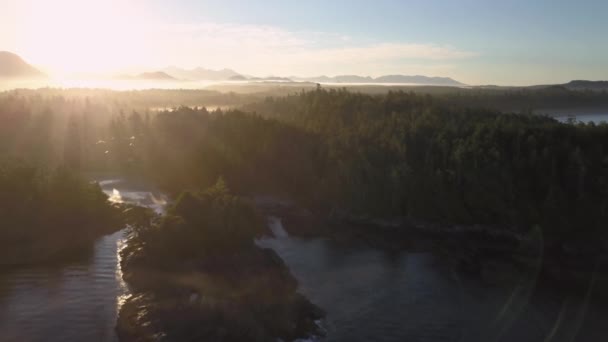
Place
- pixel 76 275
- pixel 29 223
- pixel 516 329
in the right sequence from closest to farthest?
1. pixel 516 329
2. pixel 76 275
3. pixel 29 223

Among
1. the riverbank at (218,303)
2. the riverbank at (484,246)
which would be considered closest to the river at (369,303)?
the riverbank at (218,303)

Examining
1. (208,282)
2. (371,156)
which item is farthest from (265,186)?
(208,282)

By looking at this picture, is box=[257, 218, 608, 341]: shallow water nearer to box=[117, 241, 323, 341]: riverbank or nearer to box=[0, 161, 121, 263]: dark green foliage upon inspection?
box=[117, 241, 323, 341]: riverbank

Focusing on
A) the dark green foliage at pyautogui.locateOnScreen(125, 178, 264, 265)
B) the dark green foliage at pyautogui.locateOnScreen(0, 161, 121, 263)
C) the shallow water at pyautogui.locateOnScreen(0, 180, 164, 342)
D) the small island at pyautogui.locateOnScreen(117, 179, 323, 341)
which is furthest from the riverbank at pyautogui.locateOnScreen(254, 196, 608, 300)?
the shallow water at pyautogui.locateOnScreen(0, 180, 164, 342)

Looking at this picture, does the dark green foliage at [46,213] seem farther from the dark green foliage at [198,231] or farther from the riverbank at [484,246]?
the riverbank at [484,246]

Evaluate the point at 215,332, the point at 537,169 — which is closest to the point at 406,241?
the point at 537,169

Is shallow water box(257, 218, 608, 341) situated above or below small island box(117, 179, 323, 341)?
below

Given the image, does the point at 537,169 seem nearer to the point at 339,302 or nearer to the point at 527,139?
the point at 527,139
